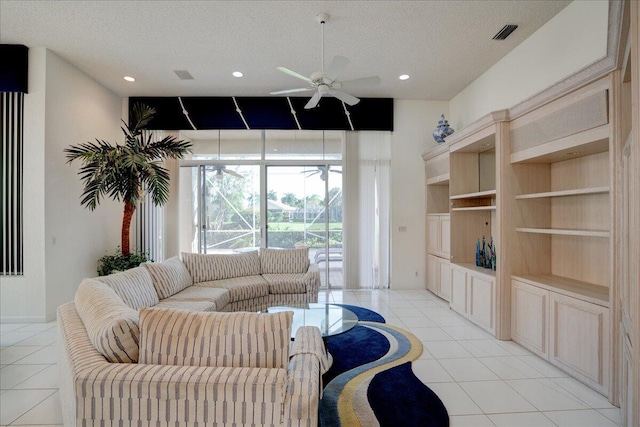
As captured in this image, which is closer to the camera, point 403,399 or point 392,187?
point 403,399

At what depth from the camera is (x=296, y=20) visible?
3480mm

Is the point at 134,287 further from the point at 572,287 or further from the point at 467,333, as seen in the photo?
the point at 572,287

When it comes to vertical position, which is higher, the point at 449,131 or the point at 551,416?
the point at 449,131

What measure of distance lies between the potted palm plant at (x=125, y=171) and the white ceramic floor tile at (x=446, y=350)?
4.08 meters

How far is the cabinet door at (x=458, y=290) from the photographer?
168 inches

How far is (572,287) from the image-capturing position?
284cm

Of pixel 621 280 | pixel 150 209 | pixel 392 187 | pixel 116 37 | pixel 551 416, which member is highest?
pixel 116 37

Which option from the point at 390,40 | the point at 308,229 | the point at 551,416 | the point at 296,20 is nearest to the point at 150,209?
the point at 308,229

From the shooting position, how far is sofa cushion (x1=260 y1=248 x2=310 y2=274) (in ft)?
15.8

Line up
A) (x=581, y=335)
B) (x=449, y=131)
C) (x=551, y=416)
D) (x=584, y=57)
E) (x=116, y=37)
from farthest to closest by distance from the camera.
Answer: (x=449, y=131) < (x=116, y=37) < (x=584, y=57) < (x=581, y=335) < (x=551, y=416)

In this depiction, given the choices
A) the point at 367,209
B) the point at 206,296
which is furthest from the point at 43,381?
the point at 367,209

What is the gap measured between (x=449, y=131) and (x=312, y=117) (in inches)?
93.1

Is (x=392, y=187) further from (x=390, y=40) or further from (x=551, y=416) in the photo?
(x=551, y=416)

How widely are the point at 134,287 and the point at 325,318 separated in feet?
6.14
